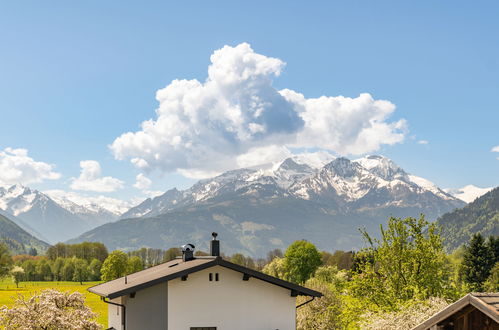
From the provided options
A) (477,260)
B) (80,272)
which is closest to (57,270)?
(80,272)

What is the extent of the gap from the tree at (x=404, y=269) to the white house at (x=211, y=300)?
33.3 feet

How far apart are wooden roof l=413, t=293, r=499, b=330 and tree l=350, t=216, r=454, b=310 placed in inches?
761

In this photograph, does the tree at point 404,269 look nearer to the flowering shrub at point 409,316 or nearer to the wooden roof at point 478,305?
the flowering shrub at point 409,316

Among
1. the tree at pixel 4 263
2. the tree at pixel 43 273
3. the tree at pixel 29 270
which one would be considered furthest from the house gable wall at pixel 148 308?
the tree at pixel 43 273

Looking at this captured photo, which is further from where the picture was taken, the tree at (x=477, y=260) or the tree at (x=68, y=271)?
the tree at (x=68, y=271)

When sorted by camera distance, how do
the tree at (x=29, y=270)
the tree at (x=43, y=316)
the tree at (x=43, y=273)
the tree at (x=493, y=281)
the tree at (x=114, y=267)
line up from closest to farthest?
1. the tree at (x=43, y=316)
2. the tree at (x=493, y=281)
3. the tree at (x=114, y=267)
4. the tree at (x=29, y=270)
5. the tree at (x=43, y=273)

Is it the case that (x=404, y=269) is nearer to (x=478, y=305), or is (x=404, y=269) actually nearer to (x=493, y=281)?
(x=478, y=305)

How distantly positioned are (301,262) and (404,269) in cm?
9362

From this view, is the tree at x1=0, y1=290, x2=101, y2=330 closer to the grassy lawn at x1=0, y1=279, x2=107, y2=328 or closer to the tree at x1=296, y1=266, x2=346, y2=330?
the grassy lawn at x1=0, y1=279, x2=107, y2=328

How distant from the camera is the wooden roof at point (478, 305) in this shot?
619 inches

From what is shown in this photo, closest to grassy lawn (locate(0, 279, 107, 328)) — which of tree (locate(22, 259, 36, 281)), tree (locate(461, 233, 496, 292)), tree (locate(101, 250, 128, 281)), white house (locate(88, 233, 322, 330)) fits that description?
tree (locate(101, 250, 128, 281))

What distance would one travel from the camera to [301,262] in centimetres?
13050

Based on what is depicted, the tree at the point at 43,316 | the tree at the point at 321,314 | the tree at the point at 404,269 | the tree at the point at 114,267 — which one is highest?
the tree at the point at 114,267

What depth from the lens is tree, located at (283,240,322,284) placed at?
131 m
